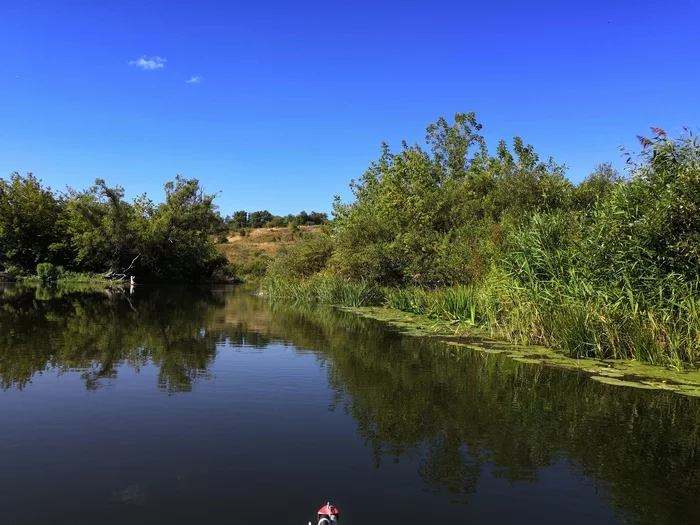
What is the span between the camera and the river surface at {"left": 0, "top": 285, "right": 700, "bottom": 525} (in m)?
5.09

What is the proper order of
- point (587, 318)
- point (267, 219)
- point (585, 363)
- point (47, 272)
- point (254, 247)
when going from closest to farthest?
point (585, 363)
point (587, 318)
point (47, 272)
point (254, 247)
point (267, 219)

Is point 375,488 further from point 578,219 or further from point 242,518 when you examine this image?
point 578,219

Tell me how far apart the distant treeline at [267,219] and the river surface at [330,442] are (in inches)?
3310

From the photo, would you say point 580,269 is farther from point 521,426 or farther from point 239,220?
point 239,220

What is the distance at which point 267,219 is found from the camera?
11544 centimetres

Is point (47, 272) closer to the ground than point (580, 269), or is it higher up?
closer to the ground

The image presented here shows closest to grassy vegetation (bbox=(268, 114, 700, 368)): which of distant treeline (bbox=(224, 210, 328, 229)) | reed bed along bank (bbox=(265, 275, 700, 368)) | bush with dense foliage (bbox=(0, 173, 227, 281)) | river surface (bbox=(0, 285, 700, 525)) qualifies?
reed bed along bank (bbox=(265, 275, 700, 368))

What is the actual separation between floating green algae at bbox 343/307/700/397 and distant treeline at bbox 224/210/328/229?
7817 centimetres

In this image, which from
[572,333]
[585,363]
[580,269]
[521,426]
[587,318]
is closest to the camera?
[521,426]

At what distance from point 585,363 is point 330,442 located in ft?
23.6

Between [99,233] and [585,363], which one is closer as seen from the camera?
[585,363]

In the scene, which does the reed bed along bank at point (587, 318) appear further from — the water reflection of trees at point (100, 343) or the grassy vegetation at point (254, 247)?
the grassy vegetation at point (254, 247)

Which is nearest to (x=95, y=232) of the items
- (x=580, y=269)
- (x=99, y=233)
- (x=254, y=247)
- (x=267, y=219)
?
(x=99, y=233)

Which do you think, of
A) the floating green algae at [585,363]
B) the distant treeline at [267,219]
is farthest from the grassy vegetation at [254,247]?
the floating green algae at [585,363]
